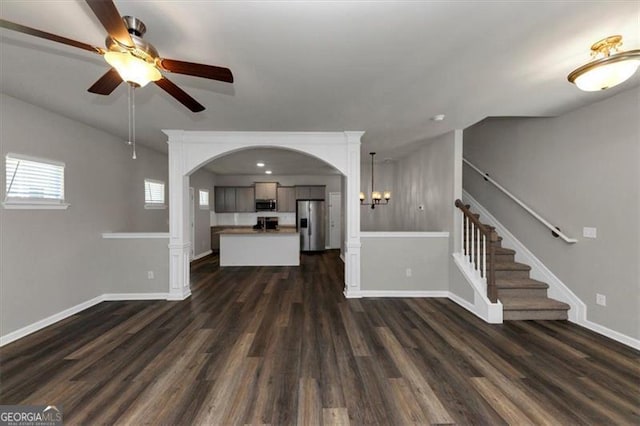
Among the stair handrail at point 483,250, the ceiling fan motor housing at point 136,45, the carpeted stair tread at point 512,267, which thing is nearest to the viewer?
the ceiling fan motor housing at point 136,45

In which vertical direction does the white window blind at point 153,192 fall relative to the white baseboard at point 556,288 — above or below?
above

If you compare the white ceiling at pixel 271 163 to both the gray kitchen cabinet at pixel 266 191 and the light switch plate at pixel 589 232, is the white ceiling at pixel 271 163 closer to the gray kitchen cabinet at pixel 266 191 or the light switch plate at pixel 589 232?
the gray kitchen cabinet at pixel 266 191

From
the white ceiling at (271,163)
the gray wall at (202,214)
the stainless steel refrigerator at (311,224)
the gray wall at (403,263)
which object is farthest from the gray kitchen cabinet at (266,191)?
the gray wall at (403,263)

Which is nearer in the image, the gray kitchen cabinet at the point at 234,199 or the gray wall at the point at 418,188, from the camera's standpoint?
the gray wall at the point at 418,188

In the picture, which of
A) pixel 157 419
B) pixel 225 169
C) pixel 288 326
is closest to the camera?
pixel 157 419

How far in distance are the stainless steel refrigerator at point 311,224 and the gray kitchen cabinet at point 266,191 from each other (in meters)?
0.97

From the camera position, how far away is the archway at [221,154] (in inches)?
152

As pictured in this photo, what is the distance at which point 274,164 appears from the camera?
6.64 meters

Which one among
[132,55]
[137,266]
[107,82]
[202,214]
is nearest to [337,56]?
[132,55]

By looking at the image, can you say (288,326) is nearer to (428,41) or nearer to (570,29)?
(428,41)

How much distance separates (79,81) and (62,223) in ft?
6.38

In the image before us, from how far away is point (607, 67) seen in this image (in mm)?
1719

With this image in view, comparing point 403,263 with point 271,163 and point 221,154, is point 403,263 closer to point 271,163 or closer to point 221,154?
point 221,154

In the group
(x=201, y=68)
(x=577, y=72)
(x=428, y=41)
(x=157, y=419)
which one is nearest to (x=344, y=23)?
(x=428, y=41)
